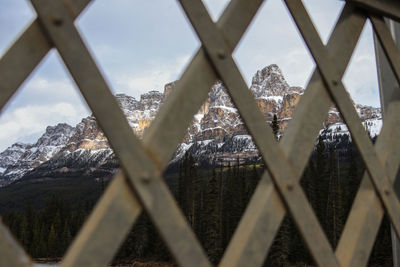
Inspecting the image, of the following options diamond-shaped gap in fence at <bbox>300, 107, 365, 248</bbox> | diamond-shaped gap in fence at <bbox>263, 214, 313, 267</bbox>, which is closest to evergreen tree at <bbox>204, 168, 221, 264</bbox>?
diamond-shaped gap in fence at <bbox>263, 214, 313, 267</bbox>

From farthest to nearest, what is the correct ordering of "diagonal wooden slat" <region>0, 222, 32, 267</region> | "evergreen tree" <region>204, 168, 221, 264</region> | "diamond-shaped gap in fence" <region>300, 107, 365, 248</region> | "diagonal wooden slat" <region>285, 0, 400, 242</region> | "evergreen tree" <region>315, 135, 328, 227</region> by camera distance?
"evergreen tree" <region>315, 135, 328, 227</region>, "evergreen tree" <region>204, 168, 221, 264</region>, "diamond-shaped gap in fence" <region>300, 107, 365, 248</region>, "diagonal wooden slat" <region>285, 0, 400, 242</region>, "diagonal wooden slat" <region>0, 222, 32, 267</region>

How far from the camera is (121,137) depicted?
1.23 meters

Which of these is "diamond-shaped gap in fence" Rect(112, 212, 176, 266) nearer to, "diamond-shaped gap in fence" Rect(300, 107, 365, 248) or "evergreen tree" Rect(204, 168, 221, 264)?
"evergreen tree" Rect(204, 168, 221, 264)

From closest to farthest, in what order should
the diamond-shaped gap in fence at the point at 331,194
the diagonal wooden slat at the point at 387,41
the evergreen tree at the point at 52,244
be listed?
the diagonal wooden slat at the point at 387,41 → the diamond-shaped gap in fence at the point at 331,194 → the evergreen tree at the point at 52,244

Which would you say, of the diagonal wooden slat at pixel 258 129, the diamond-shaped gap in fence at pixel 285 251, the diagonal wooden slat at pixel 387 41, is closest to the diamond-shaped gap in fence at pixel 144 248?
the diamond-shaped gap in fence at pixel 285 251

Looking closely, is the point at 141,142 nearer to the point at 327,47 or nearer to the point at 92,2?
the point at 92,2

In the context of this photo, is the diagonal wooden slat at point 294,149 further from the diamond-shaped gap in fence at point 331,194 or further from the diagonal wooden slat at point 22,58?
the diamond-shaped gap in fence at point 331,194

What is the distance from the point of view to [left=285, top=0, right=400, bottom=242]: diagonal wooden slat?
5.87 feet

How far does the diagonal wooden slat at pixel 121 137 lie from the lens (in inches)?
46.4

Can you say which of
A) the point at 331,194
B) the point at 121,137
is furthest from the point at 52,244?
the point at 121,137

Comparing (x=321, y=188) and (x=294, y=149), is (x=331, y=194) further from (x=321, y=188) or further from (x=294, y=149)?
(x=294, y=149)

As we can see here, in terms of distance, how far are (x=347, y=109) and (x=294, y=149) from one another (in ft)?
1.44

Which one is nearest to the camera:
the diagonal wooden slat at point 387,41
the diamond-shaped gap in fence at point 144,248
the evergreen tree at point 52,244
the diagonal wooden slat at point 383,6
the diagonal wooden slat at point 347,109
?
the diagonal wooden slat at point 347,109

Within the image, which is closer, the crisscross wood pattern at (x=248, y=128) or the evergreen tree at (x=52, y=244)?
the crisscross wood pattern at (x=248, y=128)
